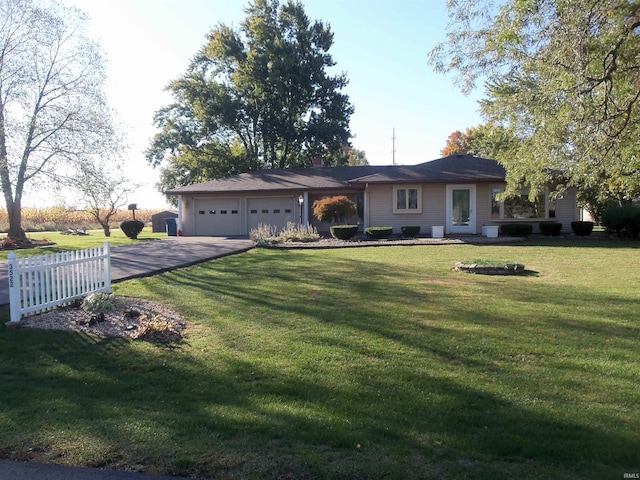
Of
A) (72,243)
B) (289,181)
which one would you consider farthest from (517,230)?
(72,243)

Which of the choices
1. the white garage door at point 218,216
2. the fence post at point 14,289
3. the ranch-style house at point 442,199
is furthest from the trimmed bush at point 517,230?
the fence post at point 14,289

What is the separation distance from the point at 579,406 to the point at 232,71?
41161 mm

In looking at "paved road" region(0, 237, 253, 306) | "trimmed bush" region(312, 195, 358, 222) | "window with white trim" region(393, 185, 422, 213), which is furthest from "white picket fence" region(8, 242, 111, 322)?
"window with white trim" region(393, 185, 422, 213)

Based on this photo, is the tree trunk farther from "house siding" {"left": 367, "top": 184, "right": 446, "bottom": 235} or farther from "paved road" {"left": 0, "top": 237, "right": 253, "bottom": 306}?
"house siding" {"left": 367, "top": 184, "right": 446, "bottom": 235}

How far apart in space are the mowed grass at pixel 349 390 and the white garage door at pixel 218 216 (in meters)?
19.1

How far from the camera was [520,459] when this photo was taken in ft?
10.4

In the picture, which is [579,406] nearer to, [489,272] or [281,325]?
[281,325]

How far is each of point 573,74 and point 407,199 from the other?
14.1 m

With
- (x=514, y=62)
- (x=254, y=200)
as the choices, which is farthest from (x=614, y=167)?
(x=254, y=200)

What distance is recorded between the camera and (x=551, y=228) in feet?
68.2

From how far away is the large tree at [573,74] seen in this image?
7.98 metres

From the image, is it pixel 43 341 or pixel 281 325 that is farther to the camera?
pixel 281 325

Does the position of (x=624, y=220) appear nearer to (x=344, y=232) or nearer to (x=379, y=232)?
(x=379, y=232)

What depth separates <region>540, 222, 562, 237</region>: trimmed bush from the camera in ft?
68.1
